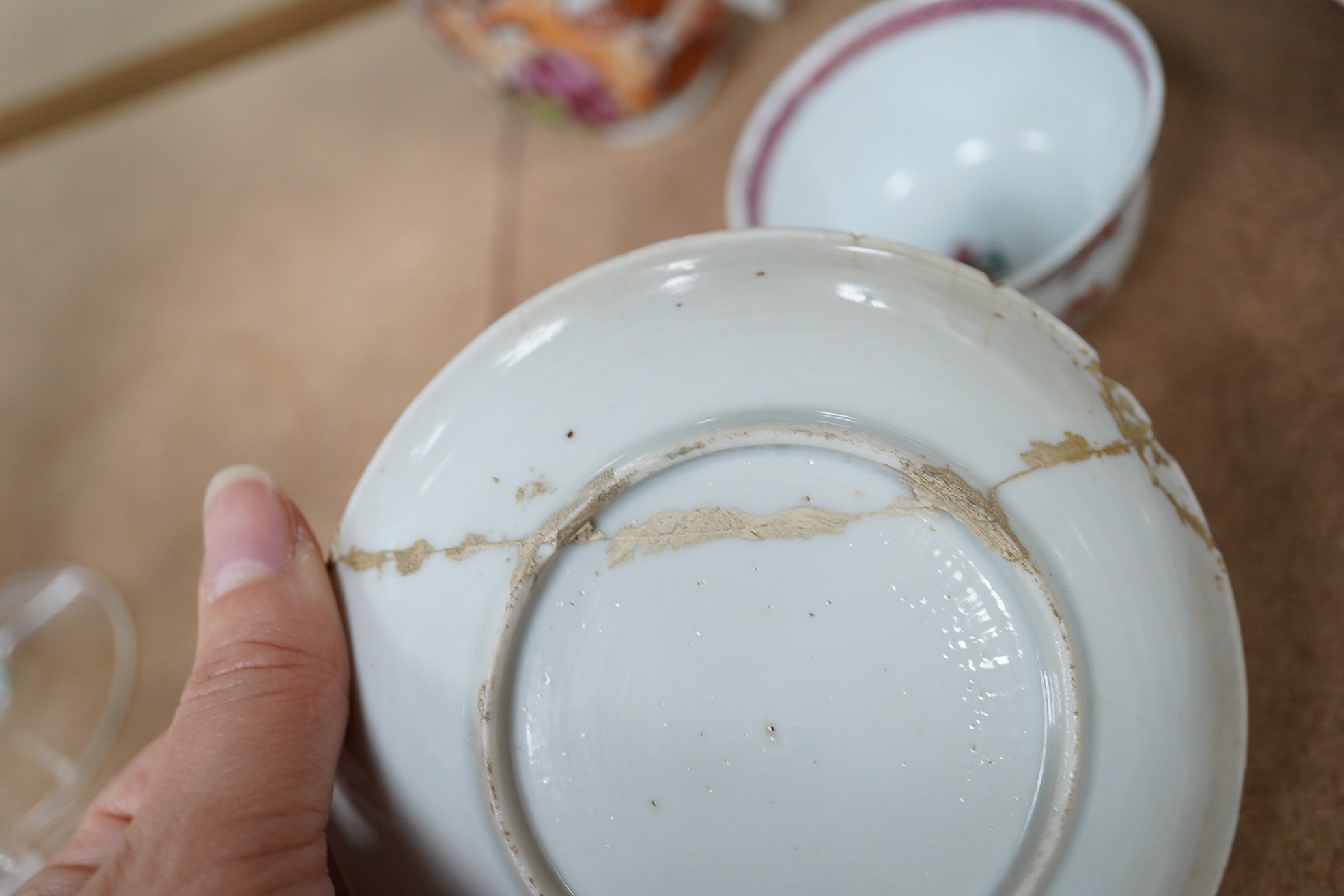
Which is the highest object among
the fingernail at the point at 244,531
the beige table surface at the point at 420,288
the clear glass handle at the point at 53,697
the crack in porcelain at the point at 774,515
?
the crack in porcelain at the point at 774,515

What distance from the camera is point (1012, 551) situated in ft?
1.12

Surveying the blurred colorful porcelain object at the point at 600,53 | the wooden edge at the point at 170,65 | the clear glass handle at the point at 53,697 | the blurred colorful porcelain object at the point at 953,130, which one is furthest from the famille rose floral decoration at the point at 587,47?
the clear glass handle at the point at 53,697

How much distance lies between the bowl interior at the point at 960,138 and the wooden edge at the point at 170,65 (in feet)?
1.96

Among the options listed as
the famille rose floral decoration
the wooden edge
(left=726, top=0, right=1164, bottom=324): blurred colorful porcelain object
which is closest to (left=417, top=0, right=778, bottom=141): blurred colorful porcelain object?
the famille rose floral decoration

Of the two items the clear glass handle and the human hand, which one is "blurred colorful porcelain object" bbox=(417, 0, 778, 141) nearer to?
the human hand

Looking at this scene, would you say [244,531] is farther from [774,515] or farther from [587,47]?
[587,47]

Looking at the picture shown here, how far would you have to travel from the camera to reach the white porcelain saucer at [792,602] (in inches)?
→ 13.6

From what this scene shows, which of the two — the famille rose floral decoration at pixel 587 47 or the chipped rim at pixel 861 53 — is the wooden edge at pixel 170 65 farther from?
the chipped rim at pixel 861 53

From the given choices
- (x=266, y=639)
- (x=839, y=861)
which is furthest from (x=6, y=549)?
(x=839, y=861)

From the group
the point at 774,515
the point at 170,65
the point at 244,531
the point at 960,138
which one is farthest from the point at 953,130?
the point at 170,65

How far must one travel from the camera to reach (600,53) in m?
0.70

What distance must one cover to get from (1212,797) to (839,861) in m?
0.15

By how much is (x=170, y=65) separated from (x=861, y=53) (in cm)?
82

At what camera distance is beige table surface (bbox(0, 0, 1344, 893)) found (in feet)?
1.70
